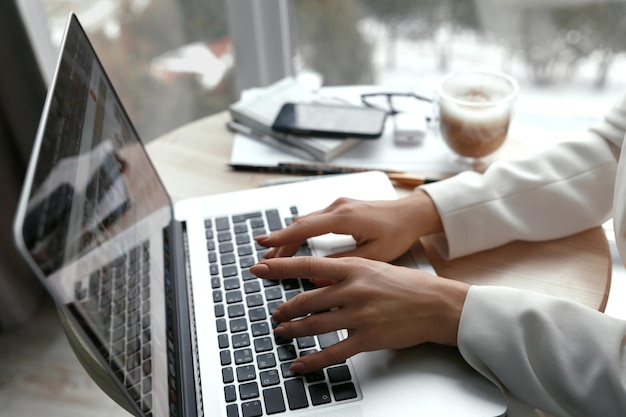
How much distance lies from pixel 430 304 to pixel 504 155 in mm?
454

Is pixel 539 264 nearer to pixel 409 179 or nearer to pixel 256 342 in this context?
pixel 409 179

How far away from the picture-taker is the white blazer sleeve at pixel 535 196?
0.79m

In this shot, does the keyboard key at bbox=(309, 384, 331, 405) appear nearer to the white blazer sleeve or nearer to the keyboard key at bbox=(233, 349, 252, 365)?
the keyboard key at bbox=(233, 349, 252, 365)

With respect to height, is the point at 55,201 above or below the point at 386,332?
above

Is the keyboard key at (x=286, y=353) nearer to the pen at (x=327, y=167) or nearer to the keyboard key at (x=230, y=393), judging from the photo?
the keyboard key at (x=230, y=393)

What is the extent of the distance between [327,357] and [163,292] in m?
0.21

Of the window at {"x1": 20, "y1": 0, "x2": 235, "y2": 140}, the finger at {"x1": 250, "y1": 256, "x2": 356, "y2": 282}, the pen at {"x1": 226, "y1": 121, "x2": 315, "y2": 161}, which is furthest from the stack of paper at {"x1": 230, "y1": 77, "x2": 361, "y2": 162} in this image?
the window at {"x1": 20, "y1": 0, "x2": 235, "y2": 140}

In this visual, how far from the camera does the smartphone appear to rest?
3.30 feet

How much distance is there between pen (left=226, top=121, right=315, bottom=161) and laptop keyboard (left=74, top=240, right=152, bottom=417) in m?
0.43

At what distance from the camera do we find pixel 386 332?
24.1 inches

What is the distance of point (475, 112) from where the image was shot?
92 centimetres

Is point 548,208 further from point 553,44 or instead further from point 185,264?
point 553,44

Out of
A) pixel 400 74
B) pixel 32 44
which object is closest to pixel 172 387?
pixel 32 44

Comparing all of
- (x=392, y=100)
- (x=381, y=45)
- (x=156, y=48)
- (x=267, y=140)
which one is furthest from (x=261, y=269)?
(x=156, y=48)
